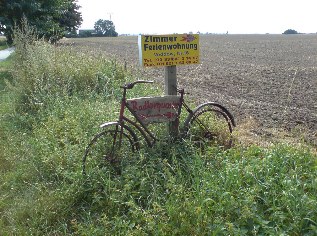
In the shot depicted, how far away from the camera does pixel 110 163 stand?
445 cm

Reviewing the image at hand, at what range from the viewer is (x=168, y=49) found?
4.97m

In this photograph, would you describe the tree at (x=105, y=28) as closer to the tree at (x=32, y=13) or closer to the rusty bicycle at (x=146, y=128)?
the tree at (x=32, y=13)

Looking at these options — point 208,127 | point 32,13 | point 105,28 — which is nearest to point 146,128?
point 208,127

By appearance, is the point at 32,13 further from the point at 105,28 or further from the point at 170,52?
the point at 105,28

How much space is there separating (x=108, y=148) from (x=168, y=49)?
165cm

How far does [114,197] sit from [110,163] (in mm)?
744

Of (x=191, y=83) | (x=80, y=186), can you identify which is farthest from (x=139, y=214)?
(x=191, y=83)

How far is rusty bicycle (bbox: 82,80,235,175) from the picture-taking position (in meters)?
4.52

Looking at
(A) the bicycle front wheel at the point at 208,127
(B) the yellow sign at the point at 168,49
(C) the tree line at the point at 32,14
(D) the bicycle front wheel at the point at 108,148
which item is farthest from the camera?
(C) the tree line at the point at 32,14

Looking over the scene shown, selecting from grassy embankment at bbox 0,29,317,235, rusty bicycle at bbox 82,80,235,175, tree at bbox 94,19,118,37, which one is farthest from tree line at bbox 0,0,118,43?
tree at bbox 94,19,118,37

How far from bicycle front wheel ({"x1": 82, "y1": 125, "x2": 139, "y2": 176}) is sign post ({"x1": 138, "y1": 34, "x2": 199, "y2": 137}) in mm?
675

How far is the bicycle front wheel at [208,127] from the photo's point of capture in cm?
496

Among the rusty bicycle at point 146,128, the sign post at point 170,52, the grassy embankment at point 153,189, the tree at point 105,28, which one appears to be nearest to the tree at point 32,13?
the grassy embankment at point 153,189

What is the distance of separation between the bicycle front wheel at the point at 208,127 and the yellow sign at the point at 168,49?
30.4 inches
